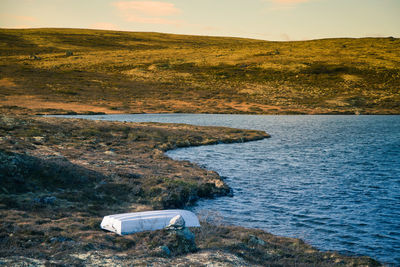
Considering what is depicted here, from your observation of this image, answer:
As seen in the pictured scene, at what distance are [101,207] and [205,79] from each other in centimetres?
9620

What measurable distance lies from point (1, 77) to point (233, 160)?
8282 centimetres

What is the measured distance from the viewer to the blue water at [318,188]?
17.1 metres

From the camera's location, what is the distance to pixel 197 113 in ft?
267

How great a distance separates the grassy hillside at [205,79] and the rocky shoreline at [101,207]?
41.5 m

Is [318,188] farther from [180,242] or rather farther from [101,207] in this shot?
[180,242]

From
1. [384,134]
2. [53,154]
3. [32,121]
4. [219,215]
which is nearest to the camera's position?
[219,215]

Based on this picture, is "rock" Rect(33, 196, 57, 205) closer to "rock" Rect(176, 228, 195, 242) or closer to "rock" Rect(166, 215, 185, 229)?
"rock" Rect(166, 215, 185, 229)

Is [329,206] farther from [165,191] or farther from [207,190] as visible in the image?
Result: [165,191]

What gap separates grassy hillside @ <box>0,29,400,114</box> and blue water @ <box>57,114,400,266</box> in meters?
40.5

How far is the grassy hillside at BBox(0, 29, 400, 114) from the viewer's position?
283 feet

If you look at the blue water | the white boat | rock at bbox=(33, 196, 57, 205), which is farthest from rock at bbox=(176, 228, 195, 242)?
rock at bbox=(33, 196, 57, 205)

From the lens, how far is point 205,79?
369 ft

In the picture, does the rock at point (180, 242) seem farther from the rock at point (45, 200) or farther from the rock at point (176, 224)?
the rock at point (45, 200)

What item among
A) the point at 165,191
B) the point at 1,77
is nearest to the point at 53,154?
the point at 165,191
